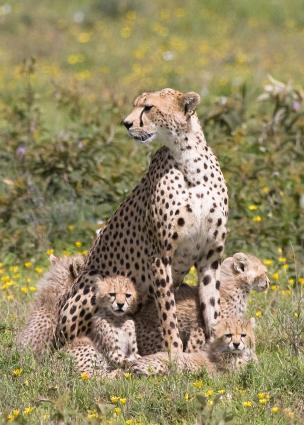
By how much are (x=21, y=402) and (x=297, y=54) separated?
12339 millimetres

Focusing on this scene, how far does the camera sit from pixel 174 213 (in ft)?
21.8

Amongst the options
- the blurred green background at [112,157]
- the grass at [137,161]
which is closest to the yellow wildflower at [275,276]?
the grass at [137,161]

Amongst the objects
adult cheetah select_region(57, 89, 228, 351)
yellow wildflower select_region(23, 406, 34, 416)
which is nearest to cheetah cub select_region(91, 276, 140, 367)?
adult cheetah select_region(57, 89, 228, 351)

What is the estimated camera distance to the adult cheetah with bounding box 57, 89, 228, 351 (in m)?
6.65

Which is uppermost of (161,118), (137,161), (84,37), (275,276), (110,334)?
(84,37)

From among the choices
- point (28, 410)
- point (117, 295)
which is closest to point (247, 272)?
point (117, 295)

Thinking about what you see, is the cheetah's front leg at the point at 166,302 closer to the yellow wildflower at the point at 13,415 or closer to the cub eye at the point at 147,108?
the cub eye at the point at 147,108

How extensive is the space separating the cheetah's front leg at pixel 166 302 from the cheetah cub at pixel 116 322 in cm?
17

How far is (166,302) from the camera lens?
22.0 ft

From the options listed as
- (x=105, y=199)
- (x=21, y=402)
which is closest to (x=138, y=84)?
(x=105, y=199)

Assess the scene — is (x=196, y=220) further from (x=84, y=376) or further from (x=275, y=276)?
(x=275, y=276)

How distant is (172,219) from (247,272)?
709mm

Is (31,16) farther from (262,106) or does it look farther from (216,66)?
(262,106)

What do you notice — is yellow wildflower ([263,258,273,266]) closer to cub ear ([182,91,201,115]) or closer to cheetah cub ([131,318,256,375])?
cheetah cub ([131,318,256,375])
